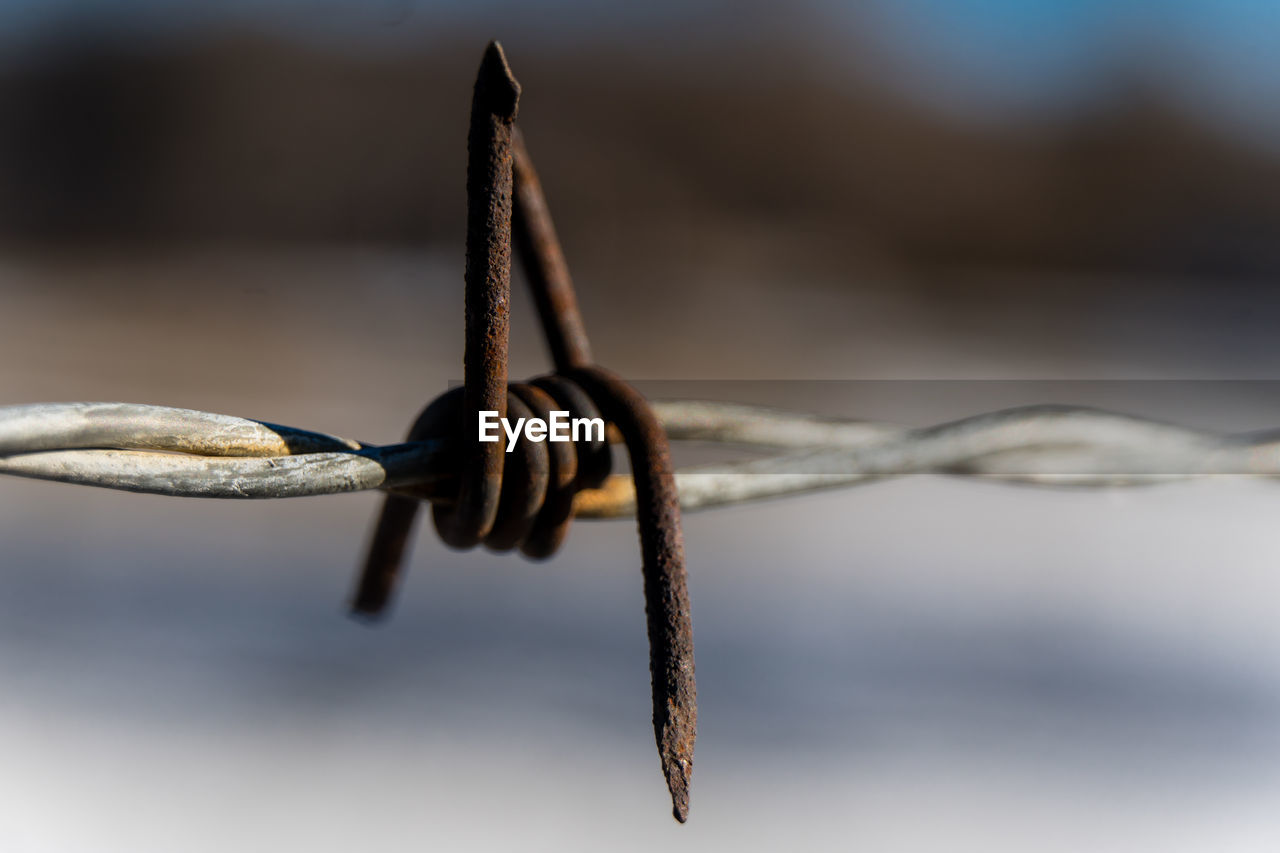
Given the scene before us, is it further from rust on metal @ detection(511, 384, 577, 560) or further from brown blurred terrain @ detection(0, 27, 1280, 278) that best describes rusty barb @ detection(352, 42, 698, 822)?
brown blurred terrain @ detection(0, 27, 1280, 278)

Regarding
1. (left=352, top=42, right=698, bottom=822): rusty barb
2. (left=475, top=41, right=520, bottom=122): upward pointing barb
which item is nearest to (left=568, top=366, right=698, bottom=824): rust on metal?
(left=352, top=42, right=698, bottom=822): rusty barb

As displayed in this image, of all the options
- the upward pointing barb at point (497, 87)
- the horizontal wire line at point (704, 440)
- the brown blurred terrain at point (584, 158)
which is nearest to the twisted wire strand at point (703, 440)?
the horizontal wire line at point (704, 440)

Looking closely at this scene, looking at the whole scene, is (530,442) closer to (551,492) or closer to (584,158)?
(551,492)

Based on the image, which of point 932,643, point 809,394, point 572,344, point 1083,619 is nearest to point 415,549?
point 932,643

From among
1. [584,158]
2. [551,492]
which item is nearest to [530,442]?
[551,492]

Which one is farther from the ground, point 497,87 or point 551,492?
point 497,87
